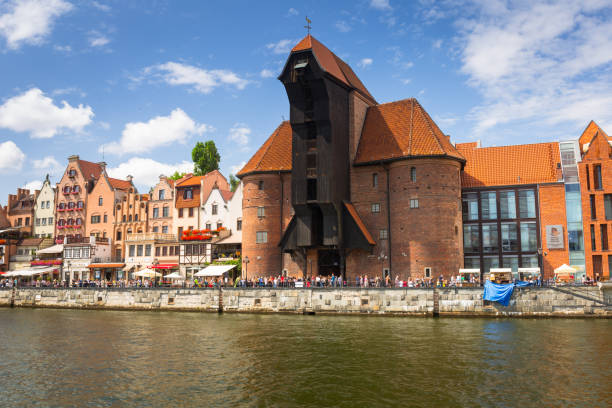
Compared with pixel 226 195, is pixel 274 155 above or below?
above

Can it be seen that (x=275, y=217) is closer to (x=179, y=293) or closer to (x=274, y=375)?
(x=179, y=293)

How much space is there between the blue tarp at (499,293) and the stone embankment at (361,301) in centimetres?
39

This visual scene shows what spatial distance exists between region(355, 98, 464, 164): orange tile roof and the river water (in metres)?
17.6

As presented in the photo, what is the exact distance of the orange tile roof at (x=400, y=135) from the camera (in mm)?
49281

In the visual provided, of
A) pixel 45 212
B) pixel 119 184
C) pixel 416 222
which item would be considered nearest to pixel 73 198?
pixel 45 212

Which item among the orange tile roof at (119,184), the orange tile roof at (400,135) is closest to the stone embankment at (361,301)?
the orange tile roof at (400,135)

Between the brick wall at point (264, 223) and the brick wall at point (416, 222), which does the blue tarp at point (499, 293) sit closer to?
the brick wall at point (416, 222)

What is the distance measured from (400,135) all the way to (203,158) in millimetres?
40055

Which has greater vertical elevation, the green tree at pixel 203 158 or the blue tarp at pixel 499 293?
the green tree at pixel 203 158

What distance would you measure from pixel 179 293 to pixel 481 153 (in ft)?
105

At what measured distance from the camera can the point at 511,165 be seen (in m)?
53.7

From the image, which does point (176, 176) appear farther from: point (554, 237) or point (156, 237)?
point (554, 237)

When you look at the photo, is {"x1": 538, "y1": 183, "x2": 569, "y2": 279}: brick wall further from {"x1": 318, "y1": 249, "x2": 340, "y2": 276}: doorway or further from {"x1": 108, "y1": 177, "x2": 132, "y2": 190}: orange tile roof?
{"x1": 108, "y1": 177, "x2": 132, "y2": 190}: orange tile roof

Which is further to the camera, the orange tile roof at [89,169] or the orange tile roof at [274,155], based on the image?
the orange tile roof at [89,169]
